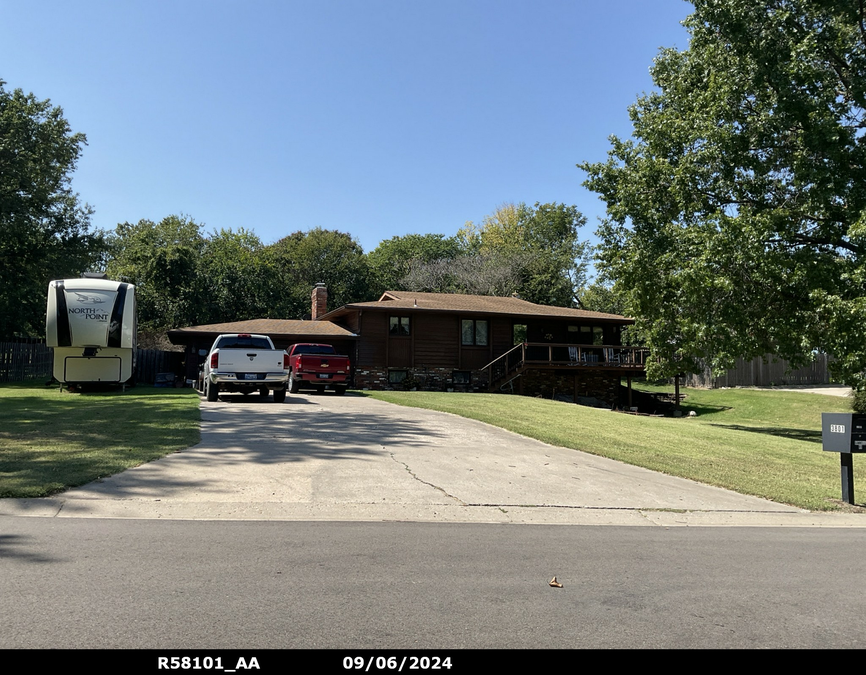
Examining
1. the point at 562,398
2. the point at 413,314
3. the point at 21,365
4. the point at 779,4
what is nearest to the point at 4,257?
the point at 21,365

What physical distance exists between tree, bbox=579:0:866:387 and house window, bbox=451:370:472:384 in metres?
10.9

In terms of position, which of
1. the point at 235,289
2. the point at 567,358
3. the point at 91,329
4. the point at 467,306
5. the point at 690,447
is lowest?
the point at 690,447

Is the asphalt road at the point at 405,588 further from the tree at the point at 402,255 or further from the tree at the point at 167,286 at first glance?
the tree at the point at 402,255

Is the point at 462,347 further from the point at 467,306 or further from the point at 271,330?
the point at 271,330

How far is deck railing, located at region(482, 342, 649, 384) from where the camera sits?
32.5 meters

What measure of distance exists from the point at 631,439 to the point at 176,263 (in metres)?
37.9

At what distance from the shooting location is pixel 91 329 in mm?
22188

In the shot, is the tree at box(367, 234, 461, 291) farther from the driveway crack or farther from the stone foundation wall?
the driveway crack

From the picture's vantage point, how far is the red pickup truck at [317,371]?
79.7 feet

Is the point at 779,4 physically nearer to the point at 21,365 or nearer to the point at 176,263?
the point at 21,365

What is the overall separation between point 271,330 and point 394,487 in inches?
975

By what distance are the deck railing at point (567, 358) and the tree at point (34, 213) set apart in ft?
79.7

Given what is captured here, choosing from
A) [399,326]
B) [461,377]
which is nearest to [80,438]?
[399,326]
